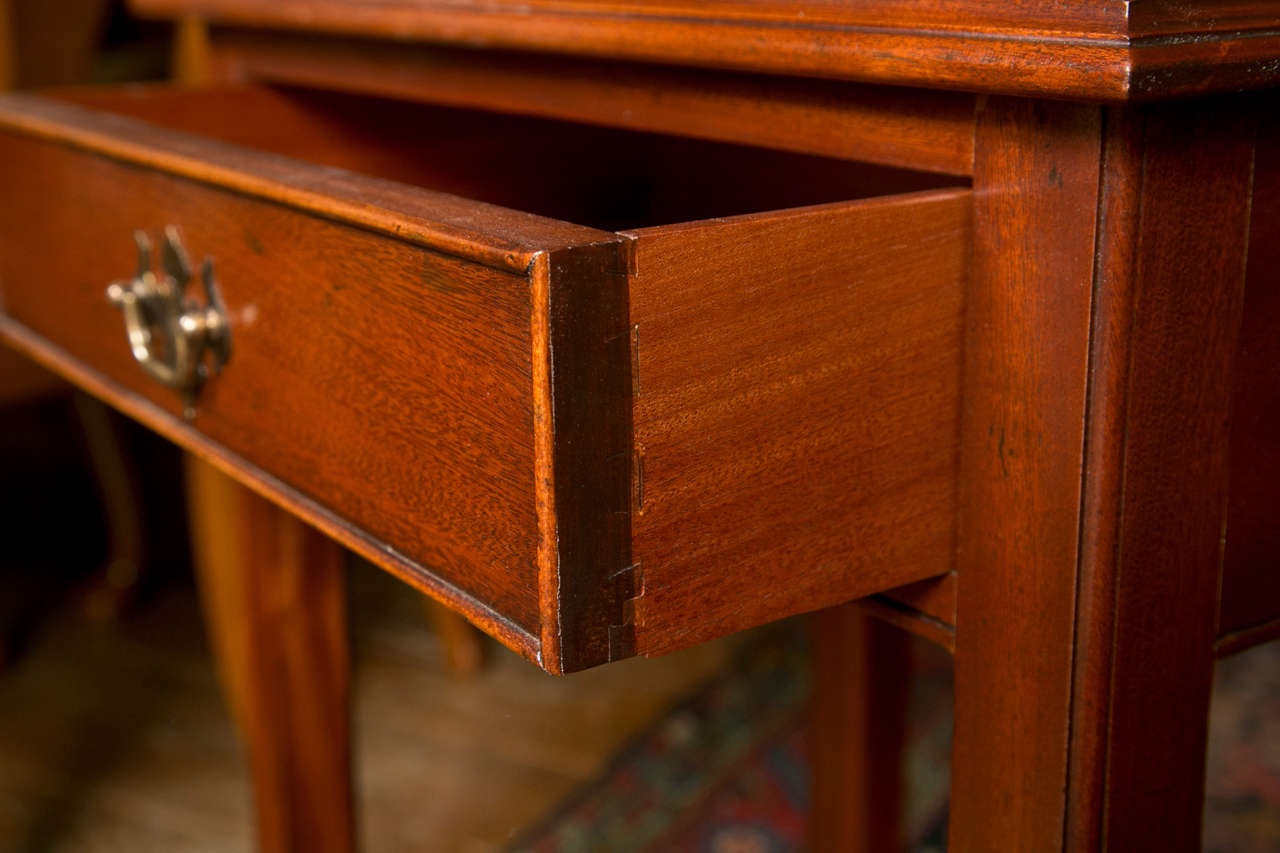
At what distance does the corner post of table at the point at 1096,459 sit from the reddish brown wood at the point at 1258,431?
1 centimetres

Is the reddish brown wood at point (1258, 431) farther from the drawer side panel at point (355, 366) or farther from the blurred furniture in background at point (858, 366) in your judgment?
the drawer side panel at point (355, 366)

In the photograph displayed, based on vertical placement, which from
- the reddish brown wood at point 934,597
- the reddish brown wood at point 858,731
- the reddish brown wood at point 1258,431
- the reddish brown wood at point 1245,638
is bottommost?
the reddish brown wood at point 858,731

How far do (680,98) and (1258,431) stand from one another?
0.26 metres

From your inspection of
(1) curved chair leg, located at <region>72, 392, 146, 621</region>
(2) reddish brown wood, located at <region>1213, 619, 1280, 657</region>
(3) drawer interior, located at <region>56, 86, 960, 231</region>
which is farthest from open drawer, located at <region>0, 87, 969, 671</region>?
(1) curved chair leg, located at <region>72, 392, 146, 621</region>

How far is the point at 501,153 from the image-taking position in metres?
0.93

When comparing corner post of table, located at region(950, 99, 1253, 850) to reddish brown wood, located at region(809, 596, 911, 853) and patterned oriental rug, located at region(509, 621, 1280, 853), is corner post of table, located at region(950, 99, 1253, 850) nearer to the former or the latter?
reddish brown wood, located at region(809, 596, 911, 853)

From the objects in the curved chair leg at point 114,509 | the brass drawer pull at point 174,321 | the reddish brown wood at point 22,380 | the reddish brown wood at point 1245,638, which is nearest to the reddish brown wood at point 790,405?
the reddish brown wood at point 1245,638

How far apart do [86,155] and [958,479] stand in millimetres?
463

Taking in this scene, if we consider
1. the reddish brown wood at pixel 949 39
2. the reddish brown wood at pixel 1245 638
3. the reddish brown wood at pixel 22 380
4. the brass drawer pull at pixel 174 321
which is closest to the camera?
the reddish brown wood at pixel 949 39

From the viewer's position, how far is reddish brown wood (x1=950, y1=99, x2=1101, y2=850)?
0.49m

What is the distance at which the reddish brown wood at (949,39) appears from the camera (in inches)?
17.1

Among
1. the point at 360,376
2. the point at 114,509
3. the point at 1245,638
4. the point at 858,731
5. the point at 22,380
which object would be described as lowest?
the point at 114,509

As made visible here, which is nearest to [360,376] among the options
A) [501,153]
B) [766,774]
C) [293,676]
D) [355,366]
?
[355,366]

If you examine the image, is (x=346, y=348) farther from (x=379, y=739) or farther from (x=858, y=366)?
(x=379, y=739)
